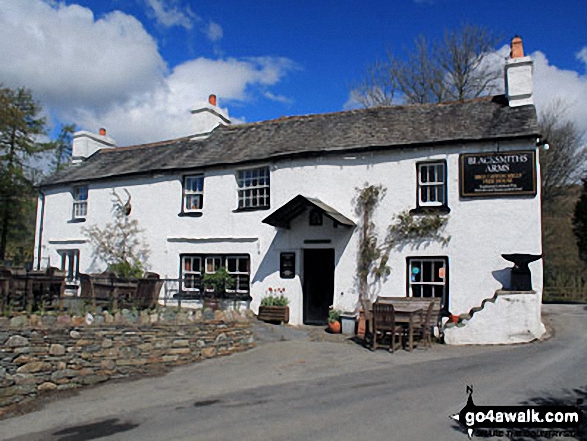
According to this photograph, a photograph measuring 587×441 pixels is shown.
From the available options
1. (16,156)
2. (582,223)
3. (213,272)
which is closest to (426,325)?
(213,272)

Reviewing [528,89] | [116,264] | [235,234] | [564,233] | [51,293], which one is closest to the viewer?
[51,293]

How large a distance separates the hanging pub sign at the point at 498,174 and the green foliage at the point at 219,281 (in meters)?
8.16

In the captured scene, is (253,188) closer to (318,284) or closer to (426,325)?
(318,284)

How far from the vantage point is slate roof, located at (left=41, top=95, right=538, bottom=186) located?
14.2 meters

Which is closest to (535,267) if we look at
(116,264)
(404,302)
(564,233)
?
(404,302)

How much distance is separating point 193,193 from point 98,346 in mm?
9298

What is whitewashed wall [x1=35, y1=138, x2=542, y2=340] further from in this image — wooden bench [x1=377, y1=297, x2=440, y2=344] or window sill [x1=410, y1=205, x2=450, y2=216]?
wooden bench [x1=377, y1=297, x2=440, y2=344]

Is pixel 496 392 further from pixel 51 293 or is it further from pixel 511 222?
pixel 51 293

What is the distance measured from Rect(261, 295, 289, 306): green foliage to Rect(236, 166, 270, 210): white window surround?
3.10 meters

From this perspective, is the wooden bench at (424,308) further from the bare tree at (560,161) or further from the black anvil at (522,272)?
the bare tree at (560,161)

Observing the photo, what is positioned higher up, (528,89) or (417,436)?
(528,89)

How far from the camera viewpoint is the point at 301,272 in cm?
1540

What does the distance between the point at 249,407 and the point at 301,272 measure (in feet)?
27.2

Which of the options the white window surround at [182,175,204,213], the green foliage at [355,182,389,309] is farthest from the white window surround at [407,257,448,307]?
the white window surround at [182,175,204,213]
